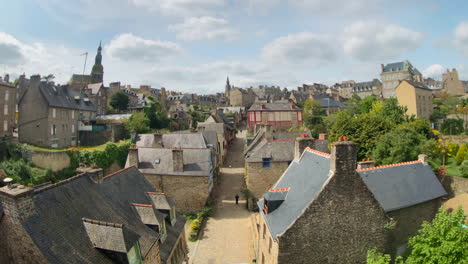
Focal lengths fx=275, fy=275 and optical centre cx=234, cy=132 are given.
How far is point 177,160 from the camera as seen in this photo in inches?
926

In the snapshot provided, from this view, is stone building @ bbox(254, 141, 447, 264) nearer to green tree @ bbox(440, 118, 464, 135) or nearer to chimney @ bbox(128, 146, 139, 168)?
chimney @ bbox(128, 146, 139, 168)

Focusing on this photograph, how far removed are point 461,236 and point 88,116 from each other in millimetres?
47180

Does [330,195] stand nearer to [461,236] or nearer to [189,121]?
[461,236]

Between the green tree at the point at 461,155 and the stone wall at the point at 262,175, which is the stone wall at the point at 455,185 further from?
the stone wall at the point at 262,175

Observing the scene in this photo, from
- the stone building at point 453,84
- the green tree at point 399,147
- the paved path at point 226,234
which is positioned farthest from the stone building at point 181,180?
the stone building at point 453,84

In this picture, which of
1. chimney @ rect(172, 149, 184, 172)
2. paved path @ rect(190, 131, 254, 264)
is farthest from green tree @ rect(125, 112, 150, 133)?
chimney @ rect(172, 149, 184, 172)

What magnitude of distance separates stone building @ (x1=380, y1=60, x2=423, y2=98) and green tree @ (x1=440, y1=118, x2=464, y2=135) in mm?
44921

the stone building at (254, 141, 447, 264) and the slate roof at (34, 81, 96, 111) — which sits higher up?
the slate roof at (34, 81, 96, 111)

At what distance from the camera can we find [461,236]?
8.95 meters

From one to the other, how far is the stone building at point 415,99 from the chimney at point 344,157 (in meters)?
44.5

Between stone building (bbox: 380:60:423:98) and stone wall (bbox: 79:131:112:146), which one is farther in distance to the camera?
stone building (bbox: 380:60:423:98)

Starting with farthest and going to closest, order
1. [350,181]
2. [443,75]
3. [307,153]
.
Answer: [443,75]
[307,153]
[350,181]

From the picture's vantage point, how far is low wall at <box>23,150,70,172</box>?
26.0m

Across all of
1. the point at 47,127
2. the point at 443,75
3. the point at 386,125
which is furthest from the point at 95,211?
the point at 443,75
